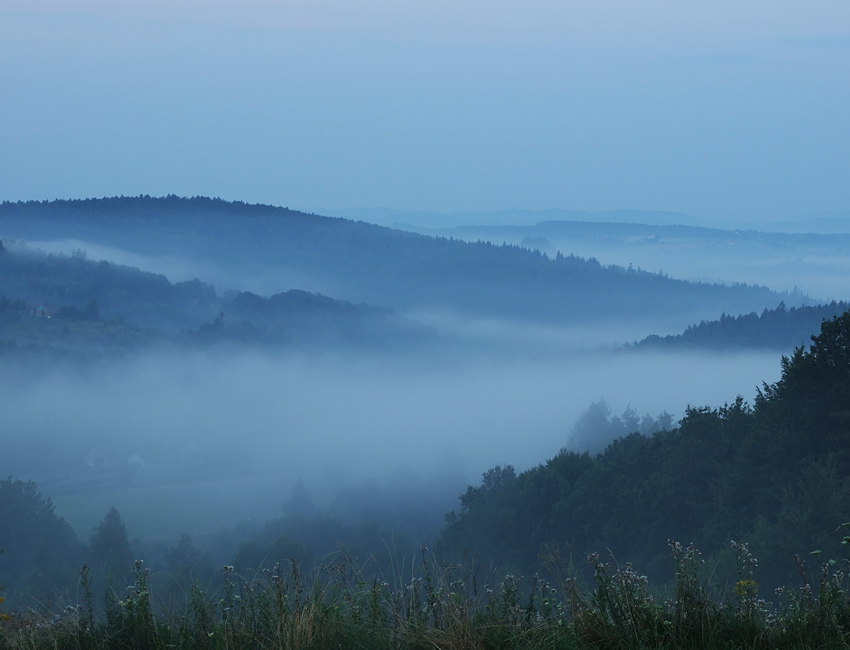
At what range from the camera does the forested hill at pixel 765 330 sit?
119m

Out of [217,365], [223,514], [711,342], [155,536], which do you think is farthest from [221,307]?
[155,536]

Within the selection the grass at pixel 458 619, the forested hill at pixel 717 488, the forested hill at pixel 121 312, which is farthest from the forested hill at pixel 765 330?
the grass at pixel 458 619

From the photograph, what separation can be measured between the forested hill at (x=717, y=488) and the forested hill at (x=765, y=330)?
306 ft

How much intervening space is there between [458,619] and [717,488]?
21.6 meters

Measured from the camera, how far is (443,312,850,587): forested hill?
17859mm

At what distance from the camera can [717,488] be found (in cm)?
2362

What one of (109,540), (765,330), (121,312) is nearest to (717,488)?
(109,540)

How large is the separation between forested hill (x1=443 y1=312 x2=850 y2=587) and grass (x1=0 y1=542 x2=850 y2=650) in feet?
37.0

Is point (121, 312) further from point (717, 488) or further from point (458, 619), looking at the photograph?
point (458, 619)

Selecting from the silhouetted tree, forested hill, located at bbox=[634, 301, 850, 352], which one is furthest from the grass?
forested hill, located at bbox=[634, 301, 850, 352]

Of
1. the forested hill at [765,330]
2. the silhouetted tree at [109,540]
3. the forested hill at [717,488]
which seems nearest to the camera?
the forested hill at [717,488]

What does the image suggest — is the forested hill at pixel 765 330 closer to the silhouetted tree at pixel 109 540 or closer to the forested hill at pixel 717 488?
the forested hill at pixel 717 488

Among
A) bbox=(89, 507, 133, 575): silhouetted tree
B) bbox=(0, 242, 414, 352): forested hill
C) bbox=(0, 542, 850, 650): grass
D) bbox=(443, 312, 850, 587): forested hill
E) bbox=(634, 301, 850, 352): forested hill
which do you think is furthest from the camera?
bbox=(0, 242, 414, 352): forested hill

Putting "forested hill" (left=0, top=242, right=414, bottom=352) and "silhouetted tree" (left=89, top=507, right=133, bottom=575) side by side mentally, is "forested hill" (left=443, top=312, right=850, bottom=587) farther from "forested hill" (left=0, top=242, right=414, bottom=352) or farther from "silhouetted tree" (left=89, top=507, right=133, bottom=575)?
"forested hill" (left=0, top=242, right=414, bottom=352)
